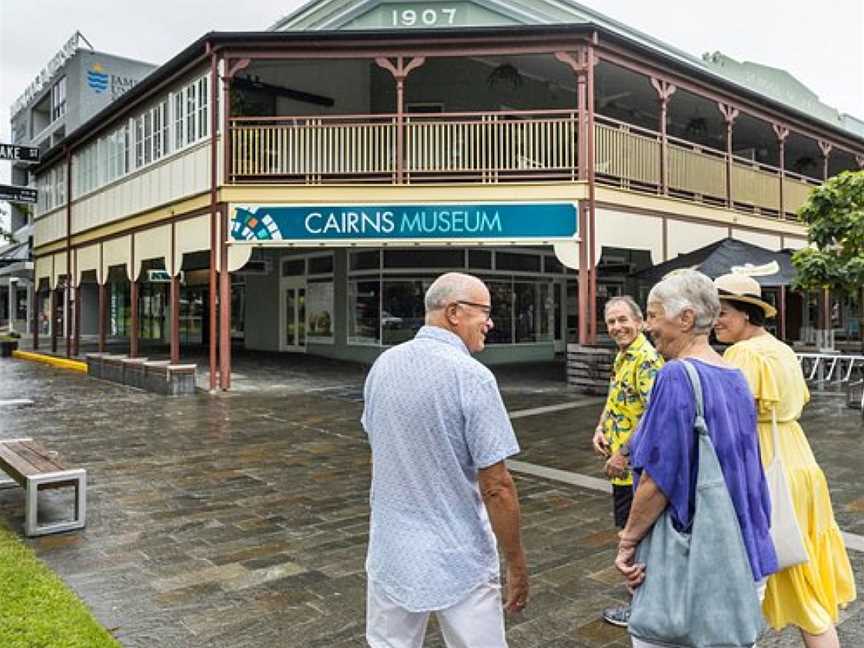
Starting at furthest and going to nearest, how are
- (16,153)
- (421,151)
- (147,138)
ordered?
(147,138)
(421,151)
(16,153)

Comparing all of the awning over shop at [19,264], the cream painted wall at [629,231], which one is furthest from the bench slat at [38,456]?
the awning over shop at [19,264]

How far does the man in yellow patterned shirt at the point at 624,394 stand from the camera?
139 inches

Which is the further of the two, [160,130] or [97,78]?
[97,78]

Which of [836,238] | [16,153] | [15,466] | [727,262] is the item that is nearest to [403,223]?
[727,262]

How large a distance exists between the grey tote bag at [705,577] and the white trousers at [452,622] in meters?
0.47

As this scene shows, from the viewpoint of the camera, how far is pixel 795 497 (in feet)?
9.32

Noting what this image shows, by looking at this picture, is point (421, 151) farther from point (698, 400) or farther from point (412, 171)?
point (698, 400)

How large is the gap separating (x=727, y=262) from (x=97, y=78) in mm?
31407

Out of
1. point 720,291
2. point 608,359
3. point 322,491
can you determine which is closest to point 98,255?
point 608,359

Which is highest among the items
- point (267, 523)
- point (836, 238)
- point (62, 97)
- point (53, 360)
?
point (62, 97)

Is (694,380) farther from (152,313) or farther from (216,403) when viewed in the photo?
(152,313)

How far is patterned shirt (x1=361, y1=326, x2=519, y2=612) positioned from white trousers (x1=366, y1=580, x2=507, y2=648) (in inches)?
1.6

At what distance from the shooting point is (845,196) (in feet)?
42.7

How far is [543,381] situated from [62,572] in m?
11.3
